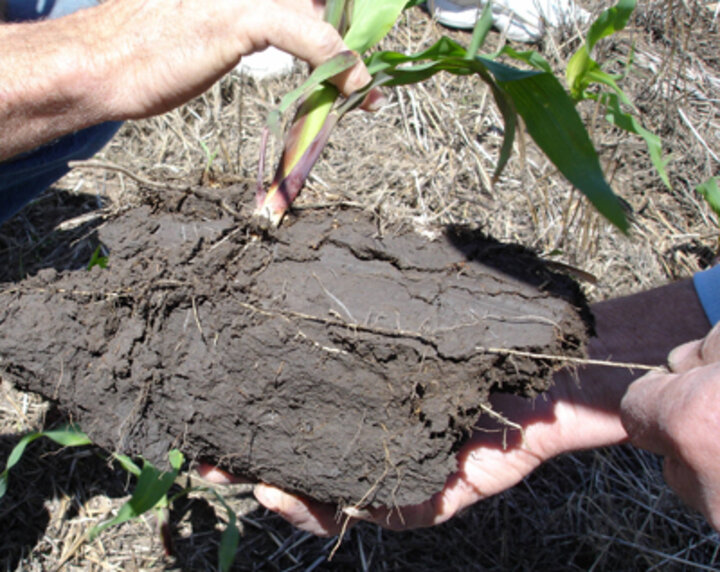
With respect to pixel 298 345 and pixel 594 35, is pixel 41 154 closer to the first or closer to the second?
pixel 298 345

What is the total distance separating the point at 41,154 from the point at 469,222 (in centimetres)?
136

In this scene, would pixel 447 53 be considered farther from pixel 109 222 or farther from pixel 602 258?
pixel 602 258

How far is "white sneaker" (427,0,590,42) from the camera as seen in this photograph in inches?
92.4

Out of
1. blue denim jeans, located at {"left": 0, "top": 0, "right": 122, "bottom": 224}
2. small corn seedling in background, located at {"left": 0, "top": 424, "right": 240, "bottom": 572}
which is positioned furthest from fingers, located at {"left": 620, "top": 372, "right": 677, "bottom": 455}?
blue denim jeans, located at {"left": 0, "top": 0, "right": 122, "bottom": 224}

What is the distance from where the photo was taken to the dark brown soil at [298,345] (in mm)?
953

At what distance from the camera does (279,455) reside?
103cm

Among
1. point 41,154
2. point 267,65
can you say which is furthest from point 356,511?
point 267,65

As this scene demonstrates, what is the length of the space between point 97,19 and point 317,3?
479mm

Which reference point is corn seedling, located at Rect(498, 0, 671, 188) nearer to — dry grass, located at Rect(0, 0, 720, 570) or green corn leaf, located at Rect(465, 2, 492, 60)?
green corn leaf, located at Rect(465, 2, 492, 60)

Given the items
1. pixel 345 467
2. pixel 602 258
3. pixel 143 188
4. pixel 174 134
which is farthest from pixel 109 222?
pixel 602 258

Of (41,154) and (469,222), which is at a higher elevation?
(41,154)

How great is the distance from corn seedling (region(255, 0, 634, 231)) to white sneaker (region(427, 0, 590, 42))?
1.32 meters

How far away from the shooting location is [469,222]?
1925mm

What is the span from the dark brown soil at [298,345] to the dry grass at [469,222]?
7.2 inches
